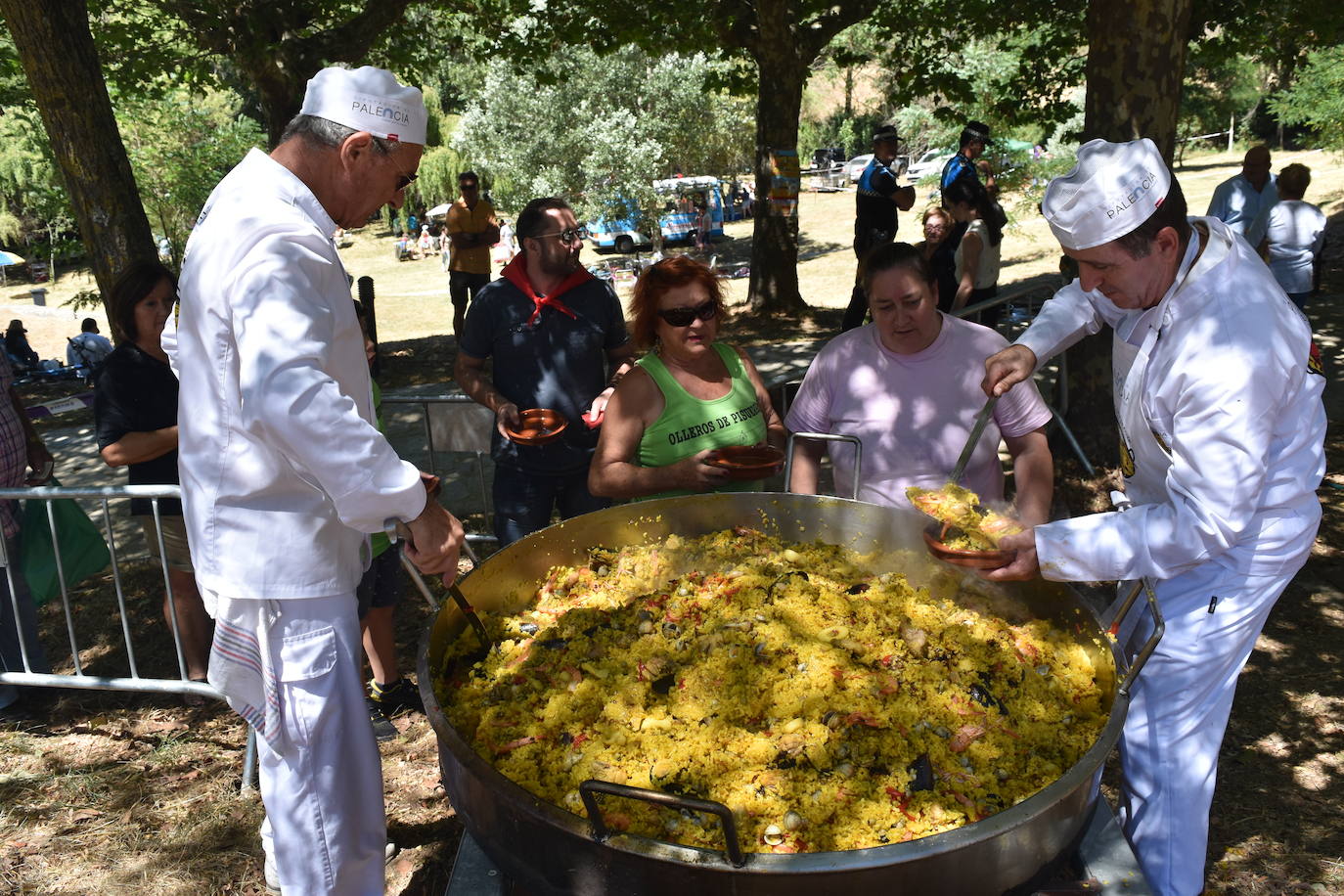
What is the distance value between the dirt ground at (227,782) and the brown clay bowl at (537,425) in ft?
4.47

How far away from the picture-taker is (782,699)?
2.11m

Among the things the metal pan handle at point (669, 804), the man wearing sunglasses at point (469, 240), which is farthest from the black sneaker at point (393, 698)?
the man wearing sunglasses at point (469, 240)

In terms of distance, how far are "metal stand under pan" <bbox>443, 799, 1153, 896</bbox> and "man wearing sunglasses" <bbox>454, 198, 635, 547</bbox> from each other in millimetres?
2022

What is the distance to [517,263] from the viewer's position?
13.8 ft

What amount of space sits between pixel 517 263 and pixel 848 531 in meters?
2.07

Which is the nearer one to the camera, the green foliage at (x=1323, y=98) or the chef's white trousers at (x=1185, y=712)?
the chef's white trousers at (x=1185, y=712)

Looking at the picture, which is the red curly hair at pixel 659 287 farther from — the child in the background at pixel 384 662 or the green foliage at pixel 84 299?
the green foliage at pixel 84 299

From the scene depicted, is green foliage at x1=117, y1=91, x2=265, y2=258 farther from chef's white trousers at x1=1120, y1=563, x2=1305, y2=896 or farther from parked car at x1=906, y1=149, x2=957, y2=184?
parked car at x1=906, y1=149, x2=957, y2=184

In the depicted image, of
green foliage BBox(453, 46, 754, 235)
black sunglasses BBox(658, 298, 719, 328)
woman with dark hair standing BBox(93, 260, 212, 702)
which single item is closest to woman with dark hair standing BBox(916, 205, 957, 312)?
black sunglasses BBox(658, 298, 719, 328)

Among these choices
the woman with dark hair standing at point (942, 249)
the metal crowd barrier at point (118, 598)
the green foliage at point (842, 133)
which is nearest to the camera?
the metal crowd barrier at point (118, 598)

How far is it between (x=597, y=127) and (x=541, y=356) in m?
23.2

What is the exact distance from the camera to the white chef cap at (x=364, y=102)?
2.34m

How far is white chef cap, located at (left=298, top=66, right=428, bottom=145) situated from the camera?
92.2 inches

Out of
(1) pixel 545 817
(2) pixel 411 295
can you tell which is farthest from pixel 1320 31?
(2) pixel 411 295
